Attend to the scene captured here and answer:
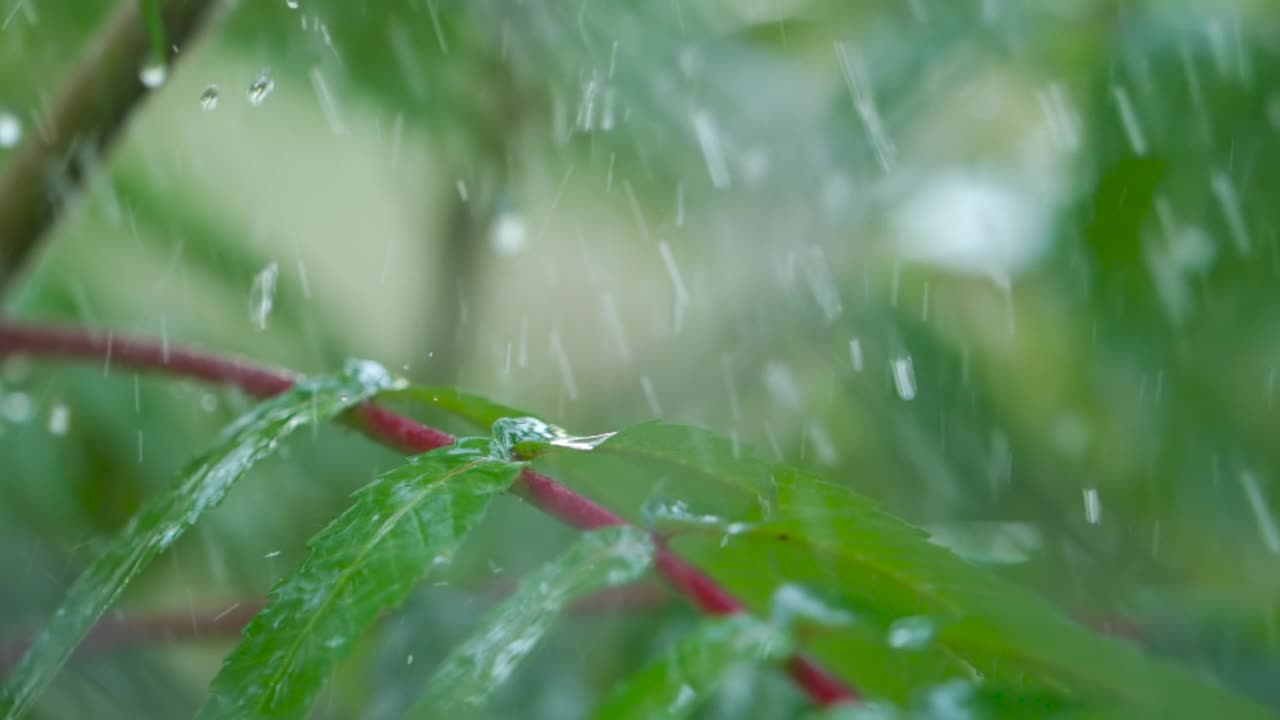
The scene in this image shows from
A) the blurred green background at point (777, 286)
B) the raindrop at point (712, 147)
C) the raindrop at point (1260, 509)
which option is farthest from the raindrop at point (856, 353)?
the raindrop at point (1260, 509)

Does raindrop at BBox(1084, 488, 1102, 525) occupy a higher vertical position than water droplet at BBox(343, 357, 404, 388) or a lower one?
lower

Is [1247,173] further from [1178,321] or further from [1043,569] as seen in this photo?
[1043,569]

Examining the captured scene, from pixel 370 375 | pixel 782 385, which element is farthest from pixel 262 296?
pixel 370 375

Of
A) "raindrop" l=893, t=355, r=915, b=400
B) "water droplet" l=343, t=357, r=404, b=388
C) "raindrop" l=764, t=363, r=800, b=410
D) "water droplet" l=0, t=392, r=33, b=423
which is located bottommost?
"raindrop" l=764, t=363, r=800, b=410

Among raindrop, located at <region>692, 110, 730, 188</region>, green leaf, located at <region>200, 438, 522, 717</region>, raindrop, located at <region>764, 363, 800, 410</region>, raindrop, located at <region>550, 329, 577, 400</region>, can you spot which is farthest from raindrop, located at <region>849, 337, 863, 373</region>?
green leaf, located at <region>200, 438, 522, 717</region>

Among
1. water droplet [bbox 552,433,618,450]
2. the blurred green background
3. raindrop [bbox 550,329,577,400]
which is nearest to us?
water droplet [bbox 552,433,618,450]

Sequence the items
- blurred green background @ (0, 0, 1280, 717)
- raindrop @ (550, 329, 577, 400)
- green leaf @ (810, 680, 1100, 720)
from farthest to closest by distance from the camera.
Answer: raindrop @ (550, 329, 577, 400), blurred green background @ (0, 0, 1280, 717), green leaf @ (810, 680, 1100, 720)

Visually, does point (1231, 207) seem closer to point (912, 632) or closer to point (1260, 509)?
point (1260, 509)

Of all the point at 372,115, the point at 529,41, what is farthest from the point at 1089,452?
the point at 372,115

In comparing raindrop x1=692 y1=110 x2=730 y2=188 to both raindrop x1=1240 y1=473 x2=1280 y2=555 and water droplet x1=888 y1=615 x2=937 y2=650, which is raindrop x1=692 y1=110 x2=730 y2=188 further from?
water droplet x1=888 y1=615 x2=937 y2=650
